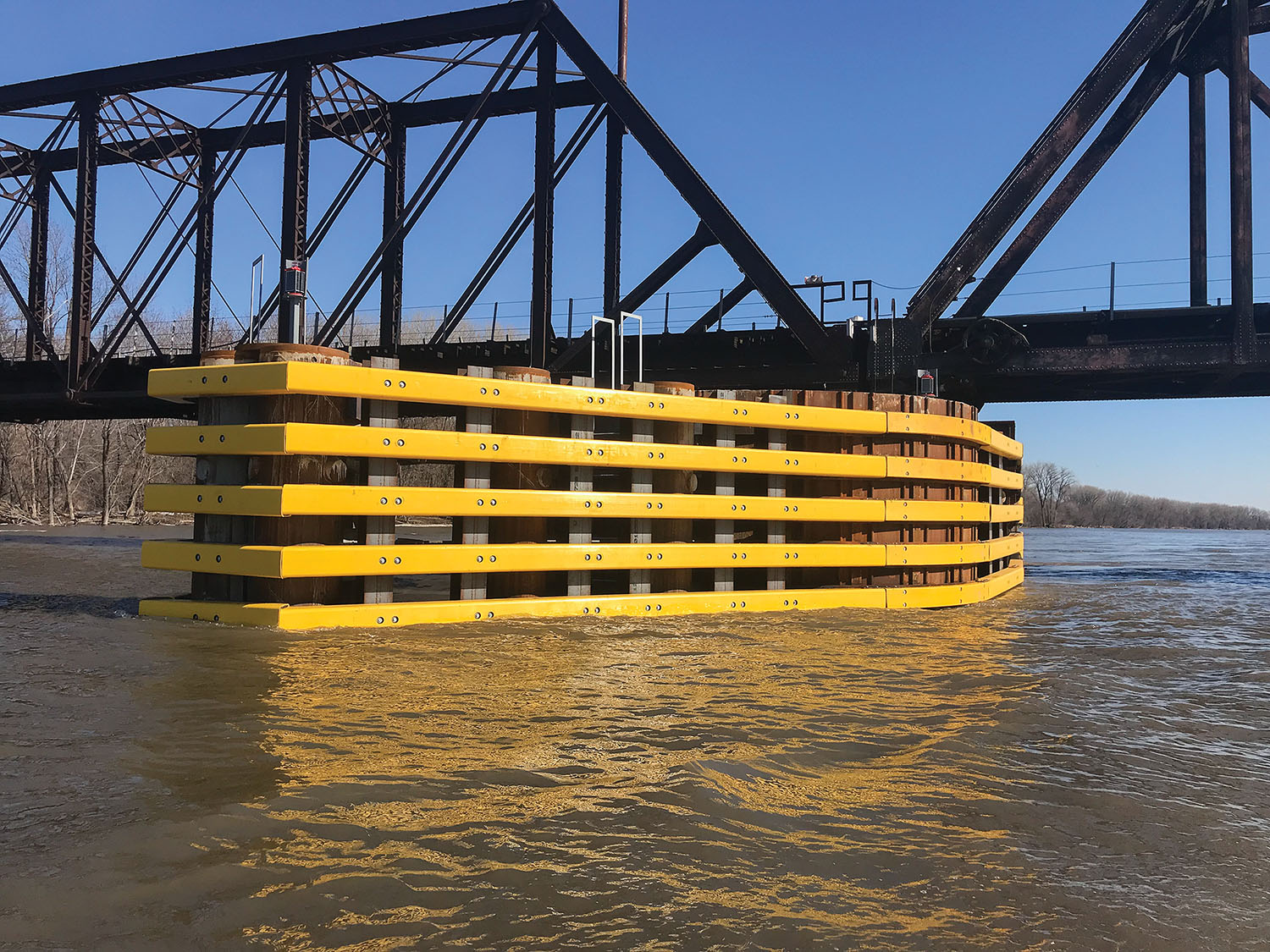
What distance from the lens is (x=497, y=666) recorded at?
17.1ft

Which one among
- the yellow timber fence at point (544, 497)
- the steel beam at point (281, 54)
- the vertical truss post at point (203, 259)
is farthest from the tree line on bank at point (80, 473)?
the yellow timber fence at point (544, 497)

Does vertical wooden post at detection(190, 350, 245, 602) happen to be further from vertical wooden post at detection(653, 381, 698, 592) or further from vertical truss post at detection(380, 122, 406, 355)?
vertical truss post at detection(380, 122, 406, 355)

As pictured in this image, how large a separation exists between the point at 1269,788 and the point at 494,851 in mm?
2711

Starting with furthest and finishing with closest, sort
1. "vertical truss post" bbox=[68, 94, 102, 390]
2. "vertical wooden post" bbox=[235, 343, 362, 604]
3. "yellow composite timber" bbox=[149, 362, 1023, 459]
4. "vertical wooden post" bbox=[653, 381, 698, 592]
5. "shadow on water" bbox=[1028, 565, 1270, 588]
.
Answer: "vertical truss post" bbox=[68, 94, 102, 390]
"shadow on water" bbox=[1028, 565, 1270, 588]
"vertical wooden post" bbox=[653, 381, 698, 592]
"vertical wooden post" bbox=[235, 343, 362, 604]
"yellow composite timber" bbox=[149, 362, 1023, 459]

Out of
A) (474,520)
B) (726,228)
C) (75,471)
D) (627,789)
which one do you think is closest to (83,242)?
(726,228)

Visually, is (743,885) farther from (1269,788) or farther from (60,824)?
(1269,788)

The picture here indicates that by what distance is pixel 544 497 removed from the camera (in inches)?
291

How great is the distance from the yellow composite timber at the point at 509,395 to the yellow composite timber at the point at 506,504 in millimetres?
666

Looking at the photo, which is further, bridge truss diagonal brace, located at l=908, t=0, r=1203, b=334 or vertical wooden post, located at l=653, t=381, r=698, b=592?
bridge truss diagonal brace, located at l=908, t=0, r=1203, b=334

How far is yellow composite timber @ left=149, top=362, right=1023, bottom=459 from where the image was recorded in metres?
6.65

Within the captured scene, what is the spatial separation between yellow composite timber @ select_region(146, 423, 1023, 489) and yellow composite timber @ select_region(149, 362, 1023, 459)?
9.9 inches

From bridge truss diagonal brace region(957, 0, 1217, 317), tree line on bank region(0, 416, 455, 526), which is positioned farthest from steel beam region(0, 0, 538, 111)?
tree line on bank region(0, 416, 455, 526)

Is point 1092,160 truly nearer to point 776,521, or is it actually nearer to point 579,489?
point 776,521

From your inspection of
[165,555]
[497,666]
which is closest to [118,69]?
[165,555]
